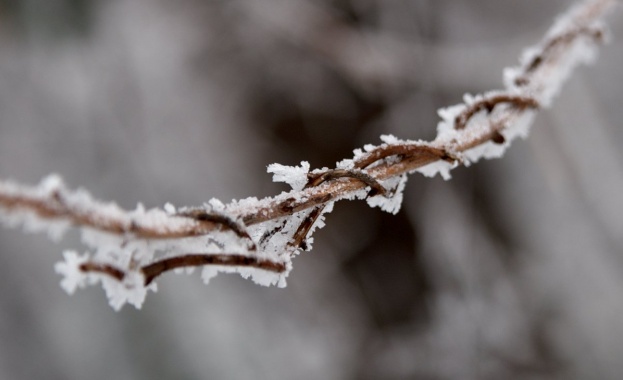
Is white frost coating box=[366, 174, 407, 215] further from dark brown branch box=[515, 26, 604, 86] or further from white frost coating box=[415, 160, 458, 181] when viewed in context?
dark brown branch box=[515, 26, 604, 86]

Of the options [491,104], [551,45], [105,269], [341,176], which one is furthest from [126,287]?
[551,45]

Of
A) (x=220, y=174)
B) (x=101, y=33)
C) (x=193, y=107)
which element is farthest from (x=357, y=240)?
(x=101, y=33)

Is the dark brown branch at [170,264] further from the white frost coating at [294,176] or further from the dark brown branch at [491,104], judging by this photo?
the dark brown branch at [491,104]

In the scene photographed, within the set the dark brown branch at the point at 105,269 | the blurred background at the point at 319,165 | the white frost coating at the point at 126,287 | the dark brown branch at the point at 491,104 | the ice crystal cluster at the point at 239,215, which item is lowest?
the white frost coating at the point at 126,287

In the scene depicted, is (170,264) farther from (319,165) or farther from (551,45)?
(319,165)

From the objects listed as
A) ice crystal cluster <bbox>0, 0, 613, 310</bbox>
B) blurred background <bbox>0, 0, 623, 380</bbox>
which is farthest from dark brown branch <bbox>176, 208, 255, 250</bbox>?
blurred background <bbox>0, 0, 623, 380</bbox>

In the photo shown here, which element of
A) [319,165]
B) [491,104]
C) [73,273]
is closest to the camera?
[73,273]

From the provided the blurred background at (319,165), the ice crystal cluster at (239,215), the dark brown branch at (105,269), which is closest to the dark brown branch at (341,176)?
the ice crystal cluster at (239,215)
